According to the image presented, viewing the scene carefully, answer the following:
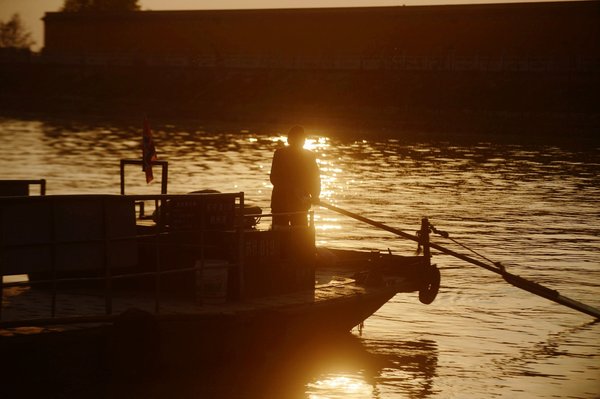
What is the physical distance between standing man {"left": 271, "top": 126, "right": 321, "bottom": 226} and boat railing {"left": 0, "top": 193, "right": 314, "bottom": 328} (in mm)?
459

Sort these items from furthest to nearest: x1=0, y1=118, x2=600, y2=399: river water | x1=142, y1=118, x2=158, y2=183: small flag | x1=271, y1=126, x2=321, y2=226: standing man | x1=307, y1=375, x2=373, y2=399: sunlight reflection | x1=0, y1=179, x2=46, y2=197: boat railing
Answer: x1=142, y1=118, x2=158, y2=183: small flag → x1=271, y1=126, x2=321, y2=226: standing man → x1=0, y1=179, x2=46, y2=197: boat railing → x1=0, y1=118, x2=600, y2=399: river water → x1=307, y1=375, x2=373, y2=399: sunlight reflection

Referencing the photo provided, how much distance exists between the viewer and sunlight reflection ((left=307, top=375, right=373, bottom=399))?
501 inches

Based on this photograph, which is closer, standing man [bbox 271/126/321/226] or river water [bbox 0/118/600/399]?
river water [bbox 0/118/600/399]

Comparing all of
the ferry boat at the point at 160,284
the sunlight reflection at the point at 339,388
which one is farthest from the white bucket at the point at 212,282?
the sunlight reflection at the point at 339,388

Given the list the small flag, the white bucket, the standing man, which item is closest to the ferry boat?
the white bucket

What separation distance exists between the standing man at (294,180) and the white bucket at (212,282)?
5.03 ft

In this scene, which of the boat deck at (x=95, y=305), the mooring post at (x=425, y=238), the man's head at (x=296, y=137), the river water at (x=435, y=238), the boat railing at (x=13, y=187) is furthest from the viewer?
the mooring post at (x=425, y=238)

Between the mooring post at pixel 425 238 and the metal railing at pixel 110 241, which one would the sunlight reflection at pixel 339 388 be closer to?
the metal railing at pixel 110 241

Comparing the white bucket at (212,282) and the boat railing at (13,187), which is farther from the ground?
the boat railing at (13,187)

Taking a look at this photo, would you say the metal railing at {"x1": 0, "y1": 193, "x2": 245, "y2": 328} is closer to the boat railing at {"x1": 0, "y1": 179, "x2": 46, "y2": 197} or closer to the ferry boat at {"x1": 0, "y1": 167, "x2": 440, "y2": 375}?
the ferry boat at {"x1": 0, "y1": 167, "x2": 440, "y2": 375}

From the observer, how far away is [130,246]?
1195 centimetres

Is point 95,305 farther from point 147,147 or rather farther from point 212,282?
point 147,147

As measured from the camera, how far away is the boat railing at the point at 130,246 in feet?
37.0

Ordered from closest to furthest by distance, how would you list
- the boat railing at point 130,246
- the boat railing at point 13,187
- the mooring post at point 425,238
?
the boat railing at point 130,246, the boat railing at point 13,187, the mooring post at point 425,238
